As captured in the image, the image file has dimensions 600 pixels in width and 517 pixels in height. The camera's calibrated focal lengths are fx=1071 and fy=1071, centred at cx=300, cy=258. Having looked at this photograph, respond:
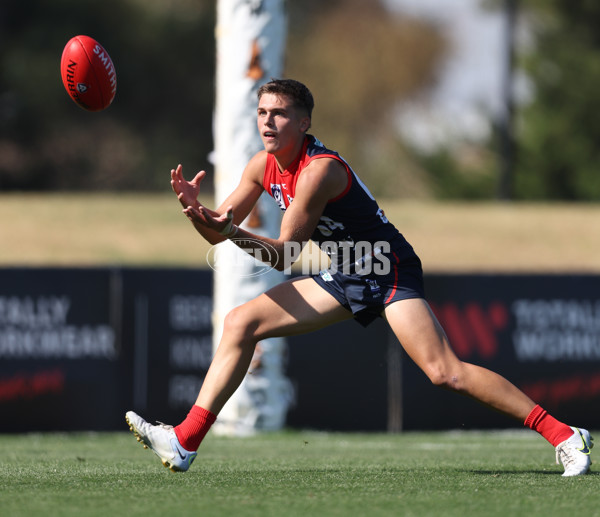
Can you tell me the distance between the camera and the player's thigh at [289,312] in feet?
18.9

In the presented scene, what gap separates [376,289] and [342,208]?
468 millimetres

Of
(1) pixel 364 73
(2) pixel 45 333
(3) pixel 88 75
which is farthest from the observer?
(1) pixel 364 73

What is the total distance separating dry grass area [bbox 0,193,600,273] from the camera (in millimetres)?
16406

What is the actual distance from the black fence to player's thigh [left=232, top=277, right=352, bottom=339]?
4927mm

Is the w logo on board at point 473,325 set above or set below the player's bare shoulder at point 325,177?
below

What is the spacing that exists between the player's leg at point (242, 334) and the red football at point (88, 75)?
1540 mm

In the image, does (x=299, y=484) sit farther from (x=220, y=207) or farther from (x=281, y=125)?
(x=281, y=125)

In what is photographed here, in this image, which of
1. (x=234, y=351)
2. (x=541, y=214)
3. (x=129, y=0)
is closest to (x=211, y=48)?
(x=129, y=0)

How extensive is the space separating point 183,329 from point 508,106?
1281 cm

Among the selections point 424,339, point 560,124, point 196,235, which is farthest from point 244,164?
point 560,124

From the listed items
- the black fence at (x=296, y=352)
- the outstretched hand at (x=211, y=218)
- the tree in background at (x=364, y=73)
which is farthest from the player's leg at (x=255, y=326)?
the tree in background at (x=364, y=73)

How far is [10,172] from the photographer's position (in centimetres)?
2891

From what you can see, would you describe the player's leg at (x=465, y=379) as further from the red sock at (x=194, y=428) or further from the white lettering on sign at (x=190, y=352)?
the white lettering on sign at (x=190, y=352)

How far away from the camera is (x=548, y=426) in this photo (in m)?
5.70
